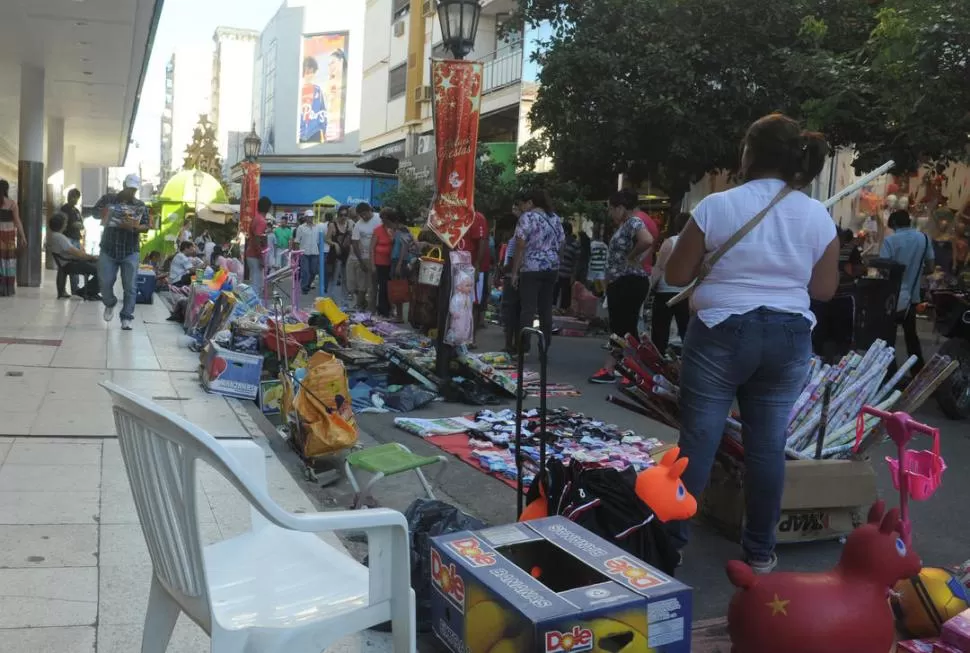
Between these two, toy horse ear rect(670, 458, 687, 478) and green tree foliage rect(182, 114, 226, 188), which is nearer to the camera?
toy horse ear rect(670, 458, 687, 478)

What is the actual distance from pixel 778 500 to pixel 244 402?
15.0 ft

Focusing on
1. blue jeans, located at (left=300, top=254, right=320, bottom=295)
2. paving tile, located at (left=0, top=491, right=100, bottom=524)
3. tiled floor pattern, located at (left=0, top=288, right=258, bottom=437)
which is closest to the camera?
paving tile, located at (left=0, top=491, right=100, bottom=524)

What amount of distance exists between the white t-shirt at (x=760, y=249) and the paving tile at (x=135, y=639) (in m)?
2.09

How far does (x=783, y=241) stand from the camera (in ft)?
10.9

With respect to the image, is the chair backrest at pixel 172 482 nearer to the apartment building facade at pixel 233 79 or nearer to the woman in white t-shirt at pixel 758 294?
the woman in white t-shirt at pixel 758 294

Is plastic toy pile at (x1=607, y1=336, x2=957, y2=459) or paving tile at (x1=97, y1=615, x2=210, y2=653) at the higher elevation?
plastic toy pile at (x1=607, y1=336, x2=957, y2=459)

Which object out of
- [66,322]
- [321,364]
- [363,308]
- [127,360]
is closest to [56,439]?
[321,364]

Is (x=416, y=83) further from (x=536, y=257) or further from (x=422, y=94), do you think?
(x=536, y=257)

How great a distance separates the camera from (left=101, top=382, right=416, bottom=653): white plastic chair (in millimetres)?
1924

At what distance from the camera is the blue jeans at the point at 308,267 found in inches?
709

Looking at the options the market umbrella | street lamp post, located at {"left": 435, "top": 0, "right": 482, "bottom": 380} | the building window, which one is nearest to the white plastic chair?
street lamp post, located at {"left": 435, "top": 0, "right": 482, "bottom": 380}

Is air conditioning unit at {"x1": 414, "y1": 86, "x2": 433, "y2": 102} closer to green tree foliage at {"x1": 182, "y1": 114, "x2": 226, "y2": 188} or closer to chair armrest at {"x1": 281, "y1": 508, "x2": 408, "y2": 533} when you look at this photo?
green tree foliage at {"x1": 182, "y1": 114, "x2": 226, "y2": 188}

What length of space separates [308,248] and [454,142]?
10.1 meters

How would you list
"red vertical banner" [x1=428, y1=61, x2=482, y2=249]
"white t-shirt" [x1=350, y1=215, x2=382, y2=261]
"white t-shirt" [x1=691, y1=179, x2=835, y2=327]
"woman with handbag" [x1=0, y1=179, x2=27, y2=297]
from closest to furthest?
1. "white t-shirt" [x1=691, y1=179, x2=835, y2=327]
2. "red vertical banner" [x1=428, y1=61, x2=482, y2=249]
3. "woman with handbag" [x1=0, y1=179, x2=27, y2=297]
4. "white t-shirt" [x1=350, y1=215, x2=382, y2=261]
